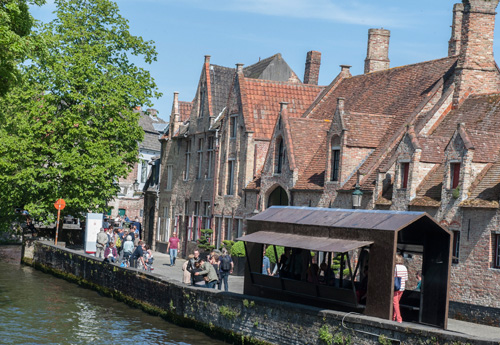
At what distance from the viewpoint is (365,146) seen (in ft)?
113

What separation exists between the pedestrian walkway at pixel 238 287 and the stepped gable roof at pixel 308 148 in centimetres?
508

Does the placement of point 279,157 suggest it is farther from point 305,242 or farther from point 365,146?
point 305,242

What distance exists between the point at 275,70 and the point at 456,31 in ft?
53.1

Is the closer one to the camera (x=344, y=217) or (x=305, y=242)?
(x=344, y=217)

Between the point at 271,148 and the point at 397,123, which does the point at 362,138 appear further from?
the point at 271,148

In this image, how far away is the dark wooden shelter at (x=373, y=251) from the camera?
64.5ft

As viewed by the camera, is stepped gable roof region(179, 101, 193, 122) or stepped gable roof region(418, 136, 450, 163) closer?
stepped gable roof region(418, 136, 450, 163)

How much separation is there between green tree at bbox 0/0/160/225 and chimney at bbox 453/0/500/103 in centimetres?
1754

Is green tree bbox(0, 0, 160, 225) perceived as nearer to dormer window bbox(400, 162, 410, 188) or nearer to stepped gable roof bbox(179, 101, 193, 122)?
stepped gable roof bbox(179, 101, 193, 122)

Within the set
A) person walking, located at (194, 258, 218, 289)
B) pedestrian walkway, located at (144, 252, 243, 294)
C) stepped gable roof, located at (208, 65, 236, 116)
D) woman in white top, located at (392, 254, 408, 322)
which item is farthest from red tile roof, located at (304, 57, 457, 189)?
woman in white top, located at (392, 254, 408, 322)

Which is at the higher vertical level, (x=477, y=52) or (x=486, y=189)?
(x=477, y=52)

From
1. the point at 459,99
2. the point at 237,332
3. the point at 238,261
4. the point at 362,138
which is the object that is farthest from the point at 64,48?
the point at 237,332

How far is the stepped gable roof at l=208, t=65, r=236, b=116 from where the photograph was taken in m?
47.7

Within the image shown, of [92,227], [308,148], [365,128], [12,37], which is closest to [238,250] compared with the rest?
[308,148]
